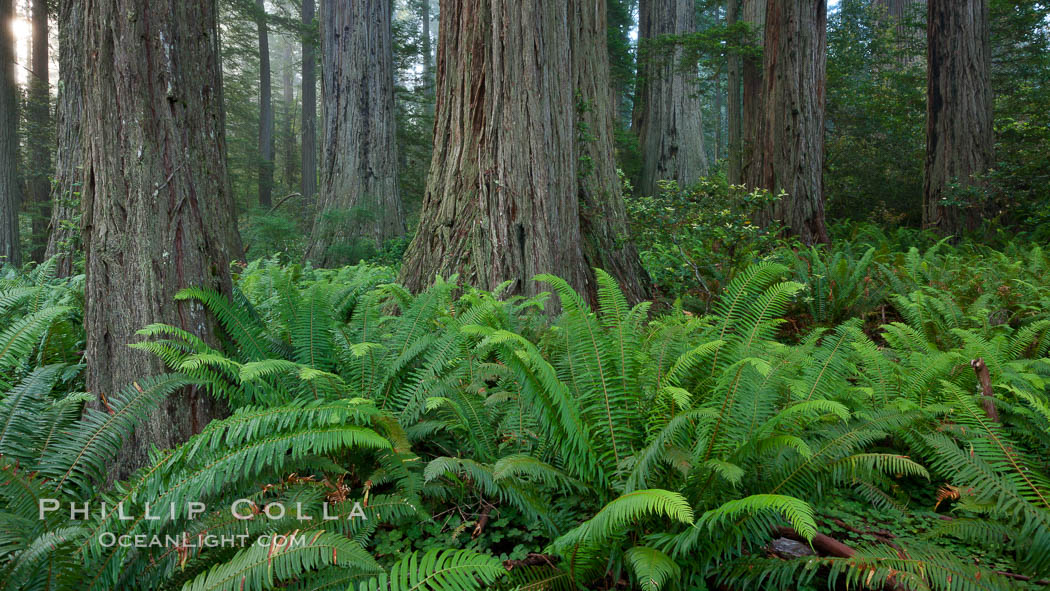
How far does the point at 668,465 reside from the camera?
2088mm

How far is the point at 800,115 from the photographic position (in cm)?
759

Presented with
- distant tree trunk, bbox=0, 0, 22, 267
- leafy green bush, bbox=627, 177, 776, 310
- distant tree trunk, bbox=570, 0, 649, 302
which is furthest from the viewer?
distant tree trunk, bbox=0, 0, 22, 267

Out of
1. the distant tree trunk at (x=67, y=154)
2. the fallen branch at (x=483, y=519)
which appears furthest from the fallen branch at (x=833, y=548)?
the distant tree trunk at (x=67, y=154)

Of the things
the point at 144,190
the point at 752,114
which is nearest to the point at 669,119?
the point at 752,114

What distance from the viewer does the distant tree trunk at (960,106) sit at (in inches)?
344

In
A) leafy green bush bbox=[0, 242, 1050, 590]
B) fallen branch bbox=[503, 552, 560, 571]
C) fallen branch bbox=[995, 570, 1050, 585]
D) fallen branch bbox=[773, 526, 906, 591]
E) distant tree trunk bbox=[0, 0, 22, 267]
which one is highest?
distant tree trunk bbox=[0, 0, 22, 267]

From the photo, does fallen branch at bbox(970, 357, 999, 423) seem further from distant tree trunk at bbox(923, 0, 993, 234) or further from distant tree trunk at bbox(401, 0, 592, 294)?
distant tree trunk at bbox(923, 0, 993, 234)

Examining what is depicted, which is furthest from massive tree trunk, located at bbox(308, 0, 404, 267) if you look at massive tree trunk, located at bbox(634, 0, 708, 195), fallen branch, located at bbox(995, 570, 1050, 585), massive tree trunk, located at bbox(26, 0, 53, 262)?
fallen branch, located at bbox(995, 570, 1050, 585)

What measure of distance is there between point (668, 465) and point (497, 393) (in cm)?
93

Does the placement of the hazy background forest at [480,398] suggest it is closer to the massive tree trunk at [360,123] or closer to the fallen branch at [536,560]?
the fallen branch at [536,560]

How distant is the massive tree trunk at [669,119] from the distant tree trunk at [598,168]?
7165 mm

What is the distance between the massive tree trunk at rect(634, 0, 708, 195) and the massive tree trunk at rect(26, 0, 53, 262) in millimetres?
13061

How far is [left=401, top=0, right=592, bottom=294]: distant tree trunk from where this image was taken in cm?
401

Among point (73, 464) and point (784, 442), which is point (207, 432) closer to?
point (73, 464)
